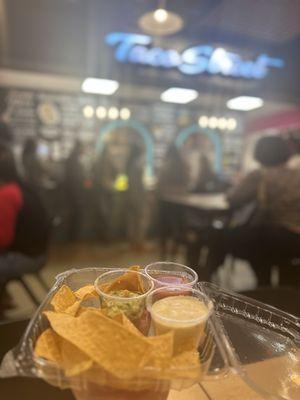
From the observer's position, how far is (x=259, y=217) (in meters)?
2.93

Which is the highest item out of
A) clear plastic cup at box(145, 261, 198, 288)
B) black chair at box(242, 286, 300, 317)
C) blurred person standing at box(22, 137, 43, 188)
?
blurred person standing at box(22, 137, 43, 188)

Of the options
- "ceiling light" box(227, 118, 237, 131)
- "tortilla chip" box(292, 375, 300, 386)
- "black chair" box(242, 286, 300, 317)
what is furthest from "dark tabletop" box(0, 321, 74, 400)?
"ceiling light" box(227, 118, 237, 131)

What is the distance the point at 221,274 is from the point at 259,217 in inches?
Answer: 50.8

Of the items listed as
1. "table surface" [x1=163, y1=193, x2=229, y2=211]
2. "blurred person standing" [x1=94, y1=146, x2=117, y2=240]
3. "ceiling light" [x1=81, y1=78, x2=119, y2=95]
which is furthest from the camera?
"ceiling light" [x1=81, y1=78, x2=119, y2=95]

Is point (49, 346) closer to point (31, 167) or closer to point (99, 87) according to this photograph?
point (31, 167)

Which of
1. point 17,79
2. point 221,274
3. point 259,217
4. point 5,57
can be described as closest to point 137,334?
point 259,217

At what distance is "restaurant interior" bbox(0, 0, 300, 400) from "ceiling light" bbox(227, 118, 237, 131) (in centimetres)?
73

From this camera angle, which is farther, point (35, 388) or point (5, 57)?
point (5, 57)

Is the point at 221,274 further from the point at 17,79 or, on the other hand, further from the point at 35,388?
the point at 17,79

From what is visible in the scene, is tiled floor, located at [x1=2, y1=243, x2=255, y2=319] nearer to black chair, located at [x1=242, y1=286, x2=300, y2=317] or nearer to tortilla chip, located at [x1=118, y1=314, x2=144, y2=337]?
black chair, located at [x1=242, y1=286, x2=300, y2=317]

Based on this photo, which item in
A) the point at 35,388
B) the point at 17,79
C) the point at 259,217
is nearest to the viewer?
the point at 35,388

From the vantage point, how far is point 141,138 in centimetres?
729

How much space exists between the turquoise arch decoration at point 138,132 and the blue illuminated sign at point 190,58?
2350mm

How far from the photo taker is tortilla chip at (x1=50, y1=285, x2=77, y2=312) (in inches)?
32.4
